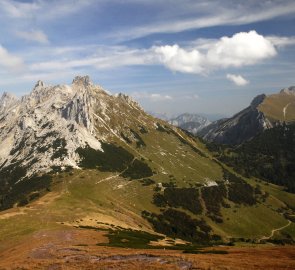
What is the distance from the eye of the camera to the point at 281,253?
68.9 m

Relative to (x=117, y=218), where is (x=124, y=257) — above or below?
above

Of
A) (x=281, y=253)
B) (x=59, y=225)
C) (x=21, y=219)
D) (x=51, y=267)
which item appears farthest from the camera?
(x=21, y=219)

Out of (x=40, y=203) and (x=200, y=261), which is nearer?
(x=200, y=261)

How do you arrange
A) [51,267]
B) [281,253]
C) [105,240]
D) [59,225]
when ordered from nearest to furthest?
1. [51,267]
2. [281,253]
3. [105,240]
4. [59,225]

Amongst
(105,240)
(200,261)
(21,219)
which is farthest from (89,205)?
(200,261)

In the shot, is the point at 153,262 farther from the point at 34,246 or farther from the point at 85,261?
the point at 34,246

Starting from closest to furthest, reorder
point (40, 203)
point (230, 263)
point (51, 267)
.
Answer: point (230, 263), point (51, 267), point (40, 203)

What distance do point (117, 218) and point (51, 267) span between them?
11169cm

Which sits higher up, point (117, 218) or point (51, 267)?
point (51, 267)

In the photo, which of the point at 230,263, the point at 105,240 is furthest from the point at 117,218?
the point at 230,263

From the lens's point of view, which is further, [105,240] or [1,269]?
[105,240]

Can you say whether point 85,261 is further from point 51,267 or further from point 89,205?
point 89,205

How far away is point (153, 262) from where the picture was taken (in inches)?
2419

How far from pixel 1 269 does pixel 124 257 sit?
2209 centimetres
